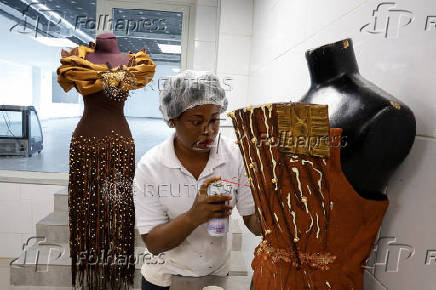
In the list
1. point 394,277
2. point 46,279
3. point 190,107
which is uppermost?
point 190,107

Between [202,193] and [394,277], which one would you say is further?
[202,193]

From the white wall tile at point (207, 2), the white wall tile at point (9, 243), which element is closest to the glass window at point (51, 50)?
the white wall tile at point (207, 2)

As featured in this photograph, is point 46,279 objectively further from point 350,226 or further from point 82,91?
point 350,226

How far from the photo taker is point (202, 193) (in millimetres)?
952

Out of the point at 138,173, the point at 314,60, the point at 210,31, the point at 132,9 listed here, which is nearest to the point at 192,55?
the point at 210,31

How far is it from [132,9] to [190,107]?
117 inches

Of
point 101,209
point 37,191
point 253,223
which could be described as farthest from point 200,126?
point 37,191

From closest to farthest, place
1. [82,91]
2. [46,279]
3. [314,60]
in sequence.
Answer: [314,60], [82,91], [46,279]

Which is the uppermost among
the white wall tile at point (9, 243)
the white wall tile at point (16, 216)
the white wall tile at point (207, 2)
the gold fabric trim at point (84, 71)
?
the white wall tile at point (207, 2)

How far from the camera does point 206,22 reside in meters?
3.57

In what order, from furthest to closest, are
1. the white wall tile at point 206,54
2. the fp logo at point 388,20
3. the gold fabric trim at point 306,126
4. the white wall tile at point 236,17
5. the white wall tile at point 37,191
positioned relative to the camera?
1. the white wall tile at point 206,54
2. the white wall tile at point 37,191
3. the white wall tile at point 236,17
4. the fp logo at point 388,20
5. the gold fabric trim at point 306,126

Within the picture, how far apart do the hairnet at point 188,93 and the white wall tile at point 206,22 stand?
8.19 feet

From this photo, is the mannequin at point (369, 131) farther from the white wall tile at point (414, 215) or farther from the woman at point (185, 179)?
the woman at point (185, 179)

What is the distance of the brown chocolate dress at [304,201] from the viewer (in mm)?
593
